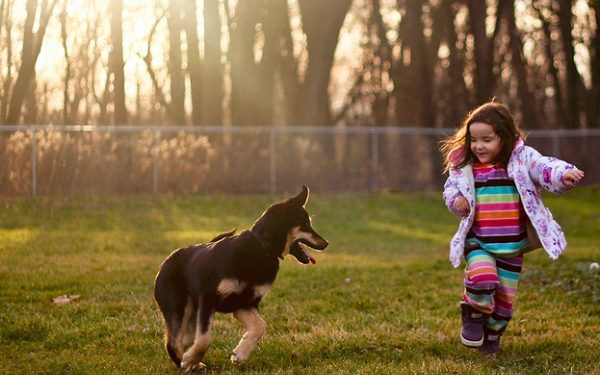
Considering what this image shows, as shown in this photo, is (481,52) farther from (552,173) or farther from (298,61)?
(552,173)

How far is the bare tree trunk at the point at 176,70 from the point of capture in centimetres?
2659

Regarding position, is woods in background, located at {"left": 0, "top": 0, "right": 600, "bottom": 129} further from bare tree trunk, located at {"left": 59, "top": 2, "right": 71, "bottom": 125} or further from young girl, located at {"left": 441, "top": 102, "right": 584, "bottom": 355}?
young girl, located at {"left": 441, "top": 102, "right": 584, "bottom": 355}

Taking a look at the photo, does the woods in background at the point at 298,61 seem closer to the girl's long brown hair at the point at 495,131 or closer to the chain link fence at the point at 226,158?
the chain link fence at the point at 226,158

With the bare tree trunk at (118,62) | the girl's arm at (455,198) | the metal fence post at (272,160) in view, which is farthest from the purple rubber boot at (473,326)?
the bare tree trunk at (118,62)

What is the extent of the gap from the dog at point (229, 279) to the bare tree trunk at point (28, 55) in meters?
11.5

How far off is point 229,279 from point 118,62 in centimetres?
1897

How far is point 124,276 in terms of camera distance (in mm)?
Answer: 10039

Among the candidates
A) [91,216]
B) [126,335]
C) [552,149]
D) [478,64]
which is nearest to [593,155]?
[552,149]

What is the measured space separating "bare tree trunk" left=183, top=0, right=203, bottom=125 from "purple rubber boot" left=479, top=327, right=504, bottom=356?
19.7 meters

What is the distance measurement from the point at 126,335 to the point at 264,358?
1322 mm

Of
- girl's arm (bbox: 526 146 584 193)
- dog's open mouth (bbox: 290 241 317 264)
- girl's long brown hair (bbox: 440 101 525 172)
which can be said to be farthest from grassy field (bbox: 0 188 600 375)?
girl's long brown hair (bbox: 440 101 525 172)

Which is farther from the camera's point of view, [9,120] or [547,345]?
[9,120]

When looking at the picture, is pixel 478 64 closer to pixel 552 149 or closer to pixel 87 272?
pixel 552 149

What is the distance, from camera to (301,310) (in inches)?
317
